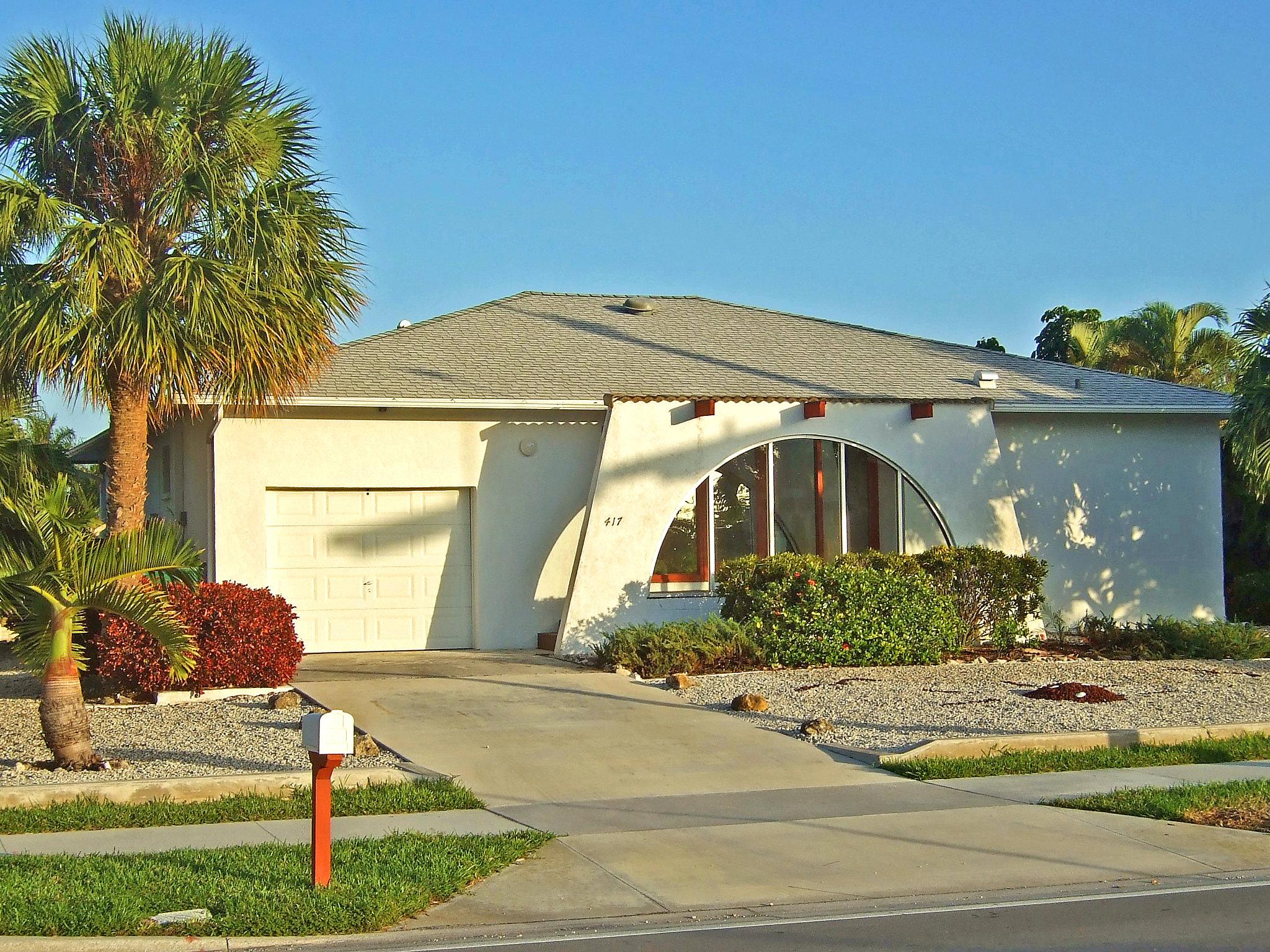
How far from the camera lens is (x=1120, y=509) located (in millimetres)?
19625

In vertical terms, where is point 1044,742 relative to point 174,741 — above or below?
below

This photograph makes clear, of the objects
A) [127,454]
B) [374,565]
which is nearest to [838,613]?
[374,565]

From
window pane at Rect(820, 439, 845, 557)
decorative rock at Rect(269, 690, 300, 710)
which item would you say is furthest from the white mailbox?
window pane at Rect(820, 439, 845, 557)

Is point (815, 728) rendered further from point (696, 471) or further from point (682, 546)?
point (682, 546)

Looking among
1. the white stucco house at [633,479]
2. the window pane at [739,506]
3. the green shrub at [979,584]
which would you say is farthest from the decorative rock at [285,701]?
the green shrub at [979,584]

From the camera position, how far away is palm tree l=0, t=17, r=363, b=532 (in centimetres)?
1320

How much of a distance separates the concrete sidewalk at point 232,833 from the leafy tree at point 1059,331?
29353mm

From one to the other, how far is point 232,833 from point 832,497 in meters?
11.5

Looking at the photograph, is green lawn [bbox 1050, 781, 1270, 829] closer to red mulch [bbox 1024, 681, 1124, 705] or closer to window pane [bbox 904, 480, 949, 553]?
red mulch [bbox 1024, 681, 1124, 705]

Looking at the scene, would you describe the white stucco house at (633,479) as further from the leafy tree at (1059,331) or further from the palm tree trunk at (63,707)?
the leafy tree at (1059,331)

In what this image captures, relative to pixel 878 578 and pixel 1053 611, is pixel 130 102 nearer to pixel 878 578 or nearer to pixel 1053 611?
pixel 878 578

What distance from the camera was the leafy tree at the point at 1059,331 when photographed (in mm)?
37531

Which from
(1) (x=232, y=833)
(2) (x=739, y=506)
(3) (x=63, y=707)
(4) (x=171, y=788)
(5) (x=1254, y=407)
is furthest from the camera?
(2) (x=739, y=506)

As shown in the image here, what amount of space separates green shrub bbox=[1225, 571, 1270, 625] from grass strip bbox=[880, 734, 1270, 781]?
11.8m
